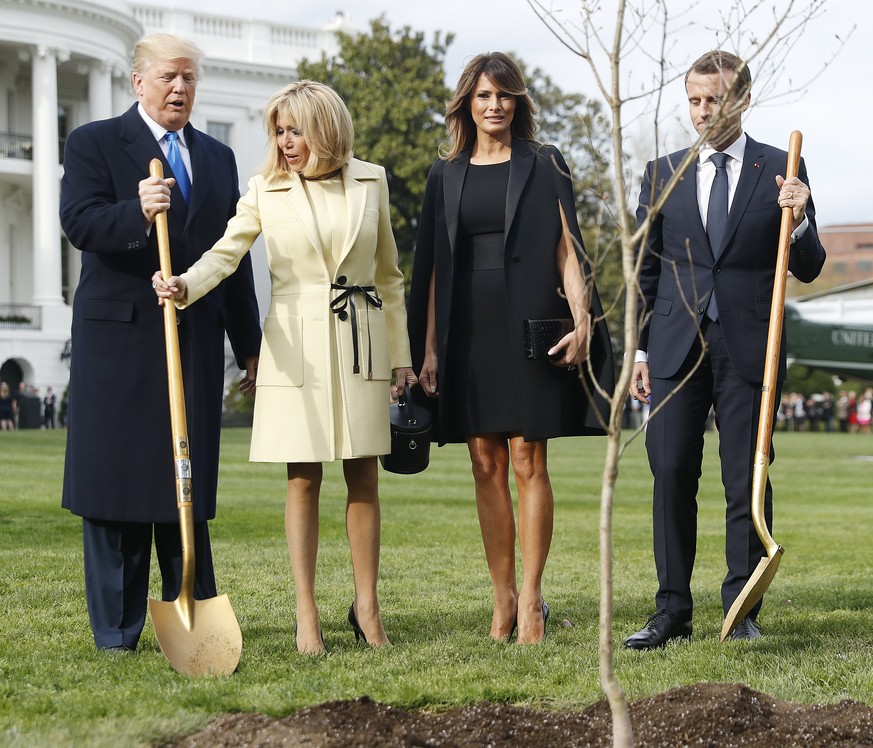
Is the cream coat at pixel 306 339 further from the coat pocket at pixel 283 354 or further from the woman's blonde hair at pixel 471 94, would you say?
the woman's blonde hair at pixel 471 94

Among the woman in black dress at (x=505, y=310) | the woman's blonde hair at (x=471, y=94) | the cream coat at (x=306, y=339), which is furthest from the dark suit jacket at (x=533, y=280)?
the cream coat at (x=306, y=339)

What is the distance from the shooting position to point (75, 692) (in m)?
4.53

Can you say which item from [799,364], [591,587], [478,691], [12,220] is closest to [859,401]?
[799,364]

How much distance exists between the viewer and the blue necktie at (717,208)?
5832 millimetres

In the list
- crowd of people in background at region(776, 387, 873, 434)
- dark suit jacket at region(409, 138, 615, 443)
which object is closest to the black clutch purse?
dark suit jacket at region(409, 138, 615, 443)

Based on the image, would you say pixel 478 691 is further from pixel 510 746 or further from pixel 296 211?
pixel 296 211

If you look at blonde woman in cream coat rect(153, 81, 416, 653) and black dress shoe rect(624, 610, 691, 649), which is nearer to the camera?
blonde woman in cream coat rect(153, 81, 416, 653)

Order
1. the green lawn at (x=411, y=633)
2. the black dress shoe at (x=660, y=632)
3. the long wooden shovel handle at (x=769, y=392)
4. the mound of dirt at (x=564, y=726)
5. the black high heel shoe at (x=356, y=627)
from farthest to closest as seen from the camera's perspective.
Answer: the black high heel shoe at (x=356, y=627) → the black dress shoe at (x=660, y=632) → the long wooden shovel handle at (x=769, y=392) → the green lawn at (x=411, y=633) → the mound of dirt at (x=564, y=726)

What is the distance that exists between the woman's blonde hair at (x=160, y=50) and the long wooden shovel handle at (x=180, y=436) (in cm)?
67

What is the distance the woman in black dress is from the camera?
229 inches

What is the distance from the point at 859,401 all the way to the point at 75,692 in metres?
52.6

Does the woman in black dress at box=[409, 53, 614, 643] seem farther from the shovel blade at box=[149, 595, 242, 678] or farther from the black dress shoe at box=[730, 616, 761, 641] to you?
the shovel blade at box=[149, 595, 242, 678]

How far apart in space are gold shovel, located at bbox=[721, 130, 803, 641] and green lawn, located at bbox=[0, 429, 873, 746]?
0.21m

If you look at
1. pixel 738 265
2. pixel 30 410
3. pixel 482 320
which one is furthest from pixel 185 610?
pixel 30 410
